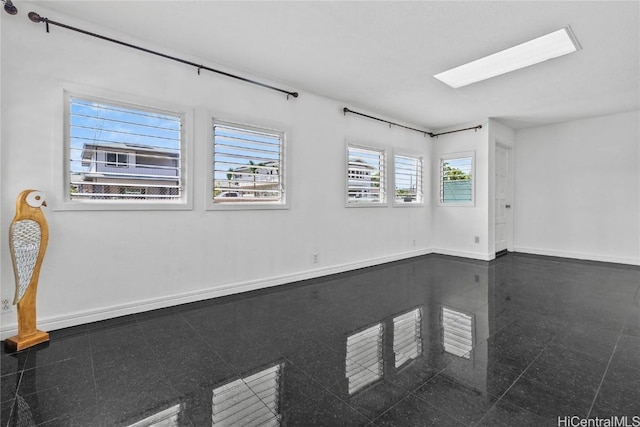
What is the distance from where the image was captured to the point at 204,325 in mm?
2604

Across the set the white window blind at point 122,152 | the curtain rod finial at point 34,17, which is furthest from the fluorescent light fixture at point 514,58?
the curtain rod finial at point 34,17

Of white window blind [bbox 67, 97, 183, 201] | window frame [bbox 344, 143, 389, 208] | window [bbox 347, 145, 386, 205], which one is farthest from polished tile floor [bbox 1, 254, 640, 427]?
window [bbox 347, 145, 386, 205]

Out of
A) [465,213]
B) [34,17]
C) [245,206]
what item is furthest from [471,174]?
[34,17]

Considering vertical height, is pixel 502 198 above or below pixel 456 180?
below

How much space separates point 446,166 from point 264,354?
5.27m

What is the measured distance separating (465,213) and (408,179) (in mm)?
1231

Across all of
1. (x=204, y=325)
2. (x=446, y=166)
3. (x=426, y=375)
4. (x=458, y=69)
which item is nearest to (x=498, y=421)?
(x=426, y=375)

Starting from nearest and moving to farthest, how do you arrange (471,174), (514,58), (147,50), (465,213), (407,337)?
(407,337)
(147,50)
(514,58)
(471,174)
(465,213)

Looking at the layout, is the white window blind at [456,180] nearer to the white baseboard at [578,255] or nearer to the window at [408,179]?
the window at [408,179]

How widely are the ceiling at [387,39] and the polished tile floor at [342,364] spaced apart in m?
2.52

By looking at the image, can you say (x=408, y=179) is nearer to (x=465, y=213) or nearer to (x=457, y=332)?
(x=465, y=213)

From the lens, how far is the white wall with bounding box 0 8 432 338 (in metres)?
2.38

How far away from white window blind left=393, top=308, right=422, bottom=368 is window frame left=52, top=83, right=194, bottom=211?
2325 mm

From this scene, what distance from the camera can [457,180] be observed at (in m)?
5.88
